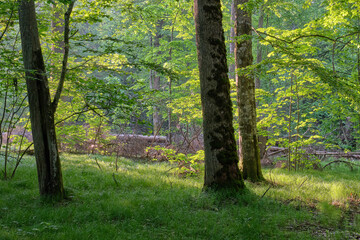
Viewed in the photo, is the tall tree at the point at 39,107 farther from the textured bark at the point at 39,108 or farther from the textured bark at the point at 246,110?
the textured bark at the point at 246,110

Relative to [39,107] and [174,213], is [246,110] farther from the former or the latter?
[39,107]

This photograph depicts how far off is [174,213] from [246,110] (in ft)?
12.4

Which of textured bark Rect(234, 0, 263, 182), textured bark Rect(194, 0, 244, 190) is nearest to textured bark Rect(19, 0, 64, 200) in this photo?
textured bark Rect(194, 0, 244, 190)

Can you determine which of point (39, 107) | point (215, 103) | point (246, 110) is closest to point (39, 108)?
point (39, 107)

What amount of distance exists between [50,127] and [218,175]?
3576 millimetres

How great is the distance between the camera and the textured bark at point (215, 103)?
19.5 ft

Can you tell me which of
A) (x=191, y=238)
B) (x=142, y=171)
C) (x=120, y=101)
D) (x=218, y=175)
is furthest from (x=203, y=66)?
(x=142, y=171)

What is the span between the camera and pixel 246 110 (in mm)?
7547

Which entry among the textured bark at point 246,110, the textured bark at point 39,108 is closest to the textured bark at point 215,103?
the textured bark at point 246,110

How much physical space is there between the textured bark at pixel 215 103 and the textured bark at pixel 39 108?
314 centimetres

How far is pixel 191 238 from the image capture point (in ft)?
13.2

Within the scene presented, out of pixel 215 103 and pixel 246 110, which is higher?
pixel 215 103

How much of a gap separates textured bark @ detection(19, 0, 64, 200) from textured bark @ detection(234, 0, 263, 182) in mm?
4685

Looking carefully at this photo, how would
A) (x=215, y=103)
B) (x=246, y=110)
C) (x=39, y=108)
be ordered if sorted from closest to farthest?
(x=39, y=108) → (x=215, y=103) → (x=246, y=110)
